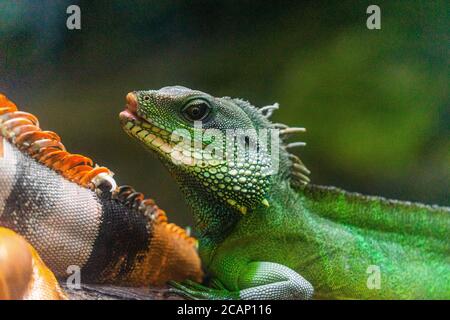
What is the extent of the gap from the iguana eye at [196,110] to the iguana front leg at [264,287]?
0.57 metres

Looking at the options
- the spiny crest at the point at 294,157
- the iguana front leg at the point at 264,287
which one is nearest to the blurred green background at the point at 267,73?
the spiny crest at the point at 294,157

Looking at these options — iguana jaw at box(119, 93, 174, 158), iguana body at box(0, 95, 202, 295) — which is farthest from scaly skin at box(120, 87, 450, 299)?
iguana body at box(0, 95, 202, 295)

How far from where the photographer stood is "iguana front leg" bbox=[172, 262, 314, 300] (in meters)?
1.78

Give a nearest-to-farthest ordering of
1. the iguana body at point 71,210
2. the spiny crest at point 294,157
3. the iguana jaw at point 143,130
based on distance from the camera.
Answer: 1. the iguana body at point 71,210
2. the iguana jaw at point 143,130
3. the spiny crest at point 294,157

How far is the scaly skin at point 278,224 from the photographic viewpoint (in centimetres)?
176

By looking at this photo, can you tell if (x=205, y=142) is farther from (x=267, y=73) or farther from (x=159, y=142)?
(x=267, y=73)

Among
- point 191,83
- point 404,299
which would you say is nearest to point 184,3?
point 191,83

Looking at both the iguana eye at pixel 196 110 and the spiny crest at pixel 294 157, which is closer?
the iguana eye at pixel 196 110

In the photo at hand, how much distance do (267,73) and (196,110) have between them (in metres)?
0.37

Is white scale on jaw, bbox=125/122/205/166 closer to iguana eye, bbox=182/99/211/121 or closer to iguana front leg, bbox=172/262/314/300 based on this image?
iguana eye, bbox=182/99/211/121

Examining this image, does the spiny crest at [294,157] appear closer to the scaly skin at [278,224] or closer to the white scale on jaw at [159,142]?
the scaly skin at [278,224]

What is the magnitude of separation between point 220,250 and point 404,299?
763 mm
